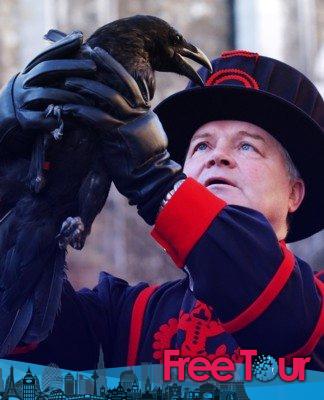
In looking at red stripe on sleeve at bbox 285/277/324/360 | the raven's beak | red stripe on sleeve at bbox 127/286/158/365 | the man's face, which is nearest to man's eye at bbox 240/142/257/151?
the man's face

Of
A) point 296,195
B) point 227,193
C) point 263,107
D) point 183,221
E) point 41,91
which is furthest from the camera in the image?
point 296,195

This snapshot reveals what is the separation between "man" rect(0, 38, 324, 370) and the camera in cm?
221

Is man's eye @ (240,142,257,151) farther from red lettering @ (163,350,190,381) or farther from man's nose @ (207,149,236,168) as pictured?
red lettering @ (163,350,190,381)

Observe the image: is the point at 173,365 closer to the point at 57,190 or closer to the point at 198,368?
the point at 198,368

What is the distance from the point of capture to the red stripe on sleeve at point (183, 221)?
2.21m

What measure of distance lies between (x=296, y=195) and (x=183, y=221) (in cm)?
73

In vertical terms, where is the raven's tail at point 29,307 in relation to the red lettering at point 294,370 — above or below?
above

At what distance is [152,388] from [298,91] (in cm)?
93

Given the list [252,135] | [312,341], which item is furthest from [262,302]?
[252,135]

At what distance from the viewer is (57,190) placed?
2.25 m

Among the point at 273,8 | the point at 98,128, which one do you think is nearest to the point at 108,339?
the point at 98,128

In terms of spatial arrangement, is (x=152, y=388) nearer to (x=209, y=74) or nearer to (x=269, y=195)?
(x=269, y=195)

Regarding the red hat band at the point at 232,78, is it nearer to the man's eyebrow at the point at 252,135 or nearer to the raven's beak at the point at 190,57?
the man's eyebrow at the point at 252,135

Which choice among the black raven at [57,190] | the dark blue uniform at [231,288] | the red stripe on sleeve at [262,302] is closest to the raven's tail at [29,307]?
the black raven at [57,190]
